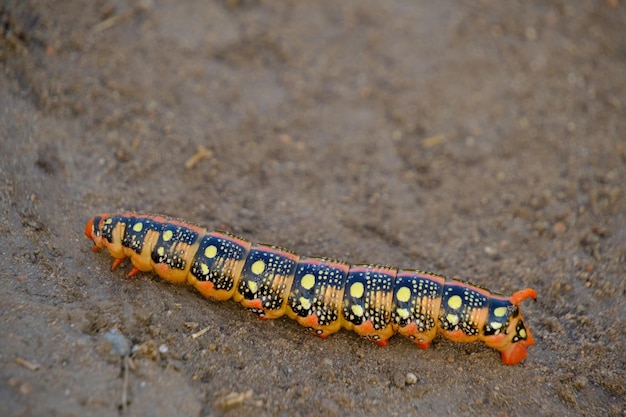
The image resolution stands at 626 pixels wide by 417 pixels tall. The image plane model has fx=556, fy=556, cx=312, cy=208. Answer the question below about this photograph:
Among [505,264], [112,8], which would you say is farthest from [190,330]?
[112,8]

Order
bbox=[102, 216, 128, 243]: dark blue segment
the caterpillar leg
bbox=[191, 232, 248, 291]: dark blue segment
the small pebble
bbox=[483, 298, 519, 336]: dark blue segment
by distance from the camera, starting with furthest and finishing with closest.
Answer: the caterpillar leg → bbox=[102, 216, 128, 243]: dark blue segment → bbox=[191, 232, 248, 291]: dark blue segment → bbox=[483, 298, 519, 336]: dark blue segment → the small pebble

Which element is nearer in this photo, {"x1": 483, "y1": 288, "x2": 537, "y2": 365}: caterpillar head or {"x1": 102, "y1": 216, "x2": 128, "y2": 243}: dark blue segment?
{"x1": 483, "y1": 288, "x2": 537, "y2": 365}: caterpillar head

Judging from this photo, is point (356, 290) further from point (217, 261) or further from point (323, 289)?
point (217, 261)

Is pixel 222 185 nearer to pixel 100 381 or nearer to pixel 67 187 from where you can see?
pixel 67 187

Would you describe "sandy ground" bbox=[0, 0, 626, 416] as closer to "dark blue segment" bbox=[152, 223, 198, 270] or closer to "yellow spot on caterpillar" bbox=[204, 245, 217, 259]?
"dark blue segment" bbox=[152, 223, 198, 270]

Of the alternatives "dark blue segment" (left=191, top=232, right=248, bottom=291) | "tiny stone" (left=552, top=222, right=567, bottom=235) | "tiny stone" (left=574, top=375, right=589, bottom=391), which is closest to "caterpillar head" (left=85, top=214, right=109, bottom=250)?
"dark blue segment" (left=191, top=232, right=248, bottom=291)

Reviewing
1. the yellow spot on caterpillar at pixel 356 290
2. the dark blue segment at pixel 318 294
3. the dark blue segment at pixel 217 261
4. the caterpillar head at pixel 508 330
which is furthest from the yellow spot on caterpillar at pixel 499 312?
the dark blue segment at pixel 217 261

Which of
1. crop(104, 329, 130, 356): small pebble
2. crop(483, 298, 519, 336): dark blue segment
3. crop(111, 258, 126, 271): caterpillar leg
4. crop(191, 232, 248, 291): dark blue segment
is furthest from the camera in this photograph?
crop(111, 258, 126, 271): caterpillar leg
